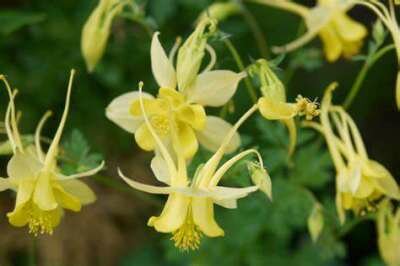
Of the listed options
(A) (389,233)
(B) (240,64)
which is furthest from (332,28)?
(A) (389,233)

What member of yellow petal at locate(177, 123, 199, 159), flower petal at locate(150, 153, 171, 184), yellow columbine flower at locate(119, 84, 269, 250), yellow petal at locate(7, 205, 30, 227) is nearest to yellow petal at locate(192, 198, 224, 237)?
yellow columbine flower at locate(119, 84, 269, 250)

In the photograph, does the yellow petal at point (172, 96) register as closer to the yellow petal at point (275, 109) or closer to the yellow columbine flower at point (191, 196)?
the yellow columbine flower at point (191, 196)

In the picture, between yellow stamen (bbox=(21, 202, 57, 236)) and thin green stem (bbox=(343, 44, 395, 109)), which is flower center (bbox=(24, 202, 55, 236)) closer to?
yellow stamen (bbox=(21, 202, 57, 236))

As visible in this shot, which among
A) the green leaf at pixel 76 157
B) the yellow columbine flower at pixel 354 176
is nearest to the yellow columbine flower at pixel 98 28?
the green leaf at pixel 76 157

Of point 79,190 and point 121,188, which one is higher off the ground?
point 79,190

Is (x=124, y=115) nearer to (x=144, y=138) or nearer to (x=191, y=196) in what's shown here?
(x=144, y=138)

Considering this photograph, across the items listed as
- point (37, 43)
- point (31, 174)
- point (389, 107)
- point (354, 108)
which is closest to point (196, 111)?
point (31, 174)
